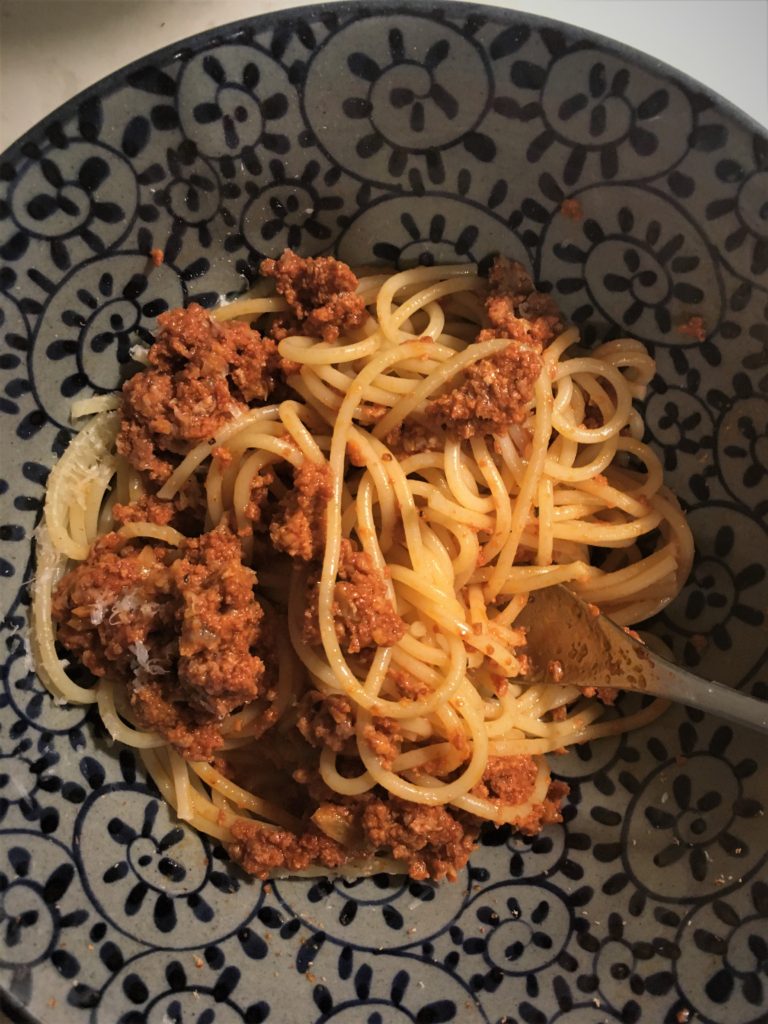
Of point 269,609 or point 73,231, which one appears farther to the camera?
point 269,609

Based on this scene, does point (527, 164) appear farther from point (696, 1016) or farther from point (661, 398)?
point (696, 1016)

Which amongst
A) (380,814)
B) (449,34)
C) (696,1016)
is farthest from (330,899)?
(449,34)

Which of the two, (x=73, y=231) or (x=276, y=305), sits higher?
(x=73, y=231)

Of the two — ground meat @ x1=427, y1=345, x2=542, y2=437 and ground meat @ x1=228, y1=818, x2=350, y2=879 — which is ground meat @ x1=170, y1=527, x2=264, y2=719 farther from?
ground meat @ x1=427, y1=345, x2=542, y2=437

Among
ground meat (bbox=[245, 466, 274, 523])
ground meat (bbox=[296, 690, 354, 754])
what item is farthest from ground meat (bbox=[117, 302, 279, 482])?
ground meat (bbox=[296, 690, 354, 754])

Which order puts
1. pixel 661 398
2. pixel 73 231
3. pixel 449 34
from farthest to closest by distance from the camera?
1. pixel 661 398
2. pixel 73 231
3. pixel 449 34

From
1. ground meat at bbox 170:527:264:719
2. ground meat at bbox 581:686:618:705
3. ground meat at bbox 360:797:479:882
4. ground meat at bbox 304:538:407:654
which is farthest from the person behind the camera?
ground meat at bbox 581:686:618:705
